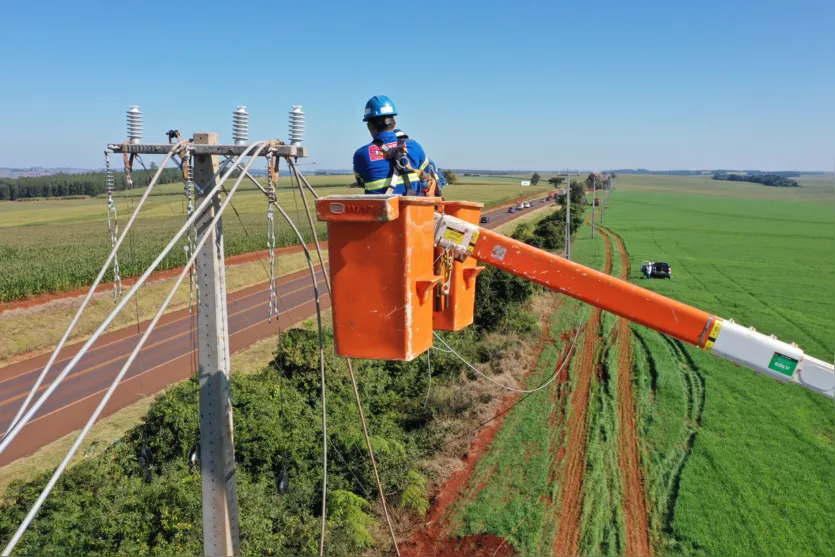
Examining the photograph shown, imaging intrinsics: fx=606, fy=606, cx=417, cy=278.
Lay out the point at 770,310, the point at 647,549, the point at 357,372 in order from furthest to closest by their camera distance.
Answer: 1. the point at 770,310
2. the point at 357,372
3. the point at 647,549

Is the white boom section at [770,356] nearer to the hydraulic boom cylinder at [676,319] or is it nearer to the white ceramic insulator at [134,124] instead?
the hydraulic boom cylinder at [676,319]

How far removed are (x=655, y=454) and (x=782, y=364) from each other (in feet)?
40.1

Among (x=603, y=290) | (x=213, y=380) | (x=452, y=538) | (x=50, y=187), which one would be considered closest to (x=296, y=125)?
(x=213, y=380)

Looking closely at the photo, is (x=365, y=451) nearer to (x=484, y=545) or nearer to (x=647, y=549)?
(x=484, y=545)

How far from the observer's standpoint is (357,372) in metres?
17.8

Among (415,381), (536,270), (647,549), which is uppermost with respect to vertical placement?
(536,270)

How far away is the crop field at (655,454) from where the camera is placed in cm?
1263

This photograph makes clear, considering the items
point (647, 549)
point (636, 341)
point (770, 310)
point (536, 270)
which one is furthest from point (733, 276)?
point (536, 270)

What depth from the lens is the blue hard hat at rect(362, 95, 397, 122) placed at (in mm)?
5824

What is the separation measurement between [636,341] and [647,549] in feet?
48.0

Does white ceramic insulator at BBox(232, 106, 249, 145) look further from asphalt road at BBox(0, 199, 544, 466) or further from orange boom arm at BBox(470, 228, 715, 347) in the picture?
asphalt road at BBox(0, 199, 544, 466)

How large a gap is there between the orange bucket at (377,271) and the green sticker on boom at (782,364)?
281 centimetres

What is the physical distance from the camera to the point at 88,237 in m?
57.5

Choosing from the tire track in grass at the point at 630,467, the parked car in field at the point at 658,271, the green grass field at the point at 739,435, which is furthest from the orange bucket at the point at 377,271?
the parked car in field at the point at 658,271
